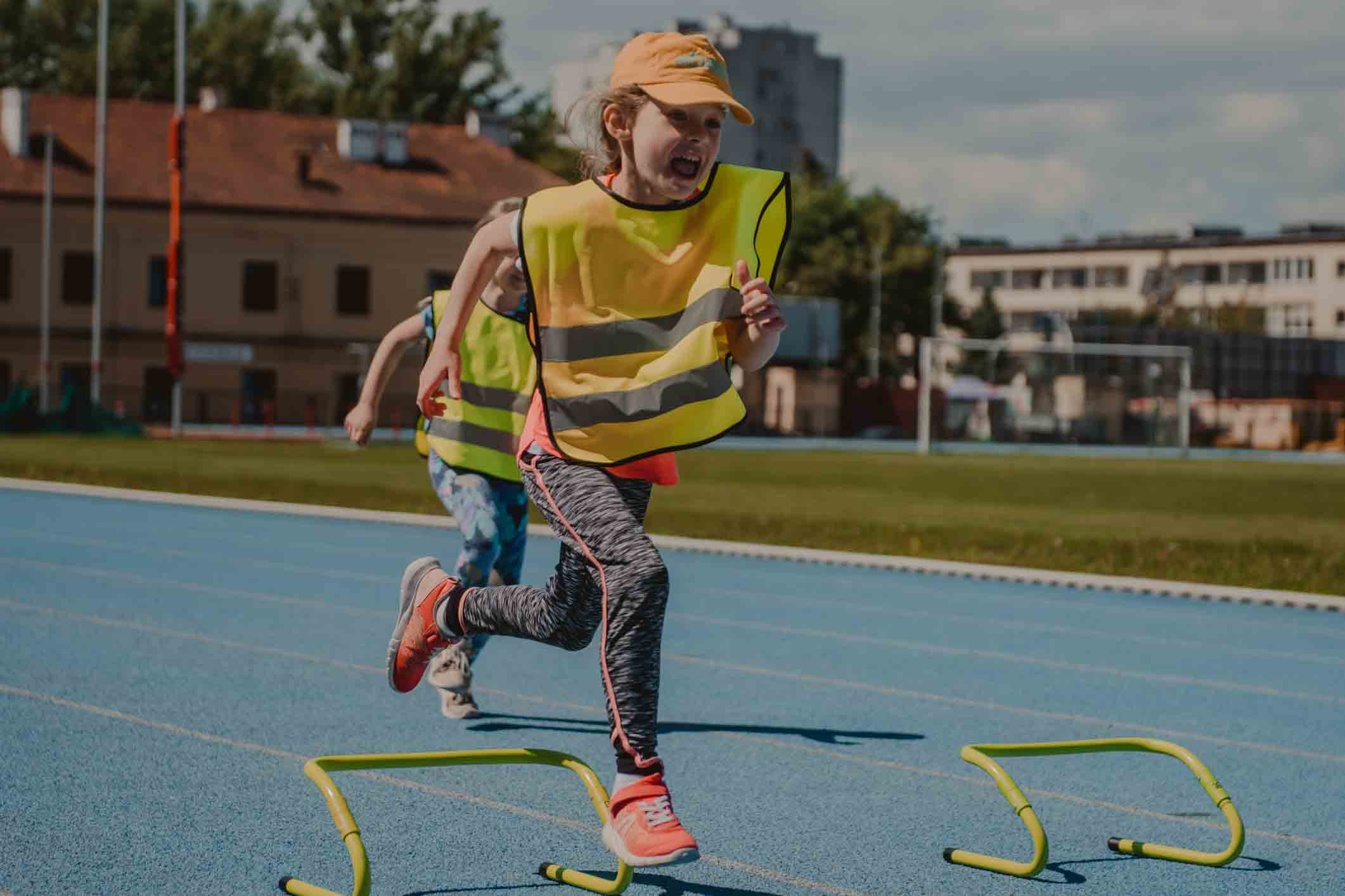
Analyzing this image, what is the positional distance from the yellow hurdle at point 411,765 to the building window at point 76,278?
171 feet

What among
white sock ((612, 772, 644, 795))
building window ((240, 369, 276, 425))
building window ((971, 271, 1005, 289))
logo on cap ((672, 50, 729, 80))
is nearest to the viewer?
white sock ((612, 772, 644, 795))

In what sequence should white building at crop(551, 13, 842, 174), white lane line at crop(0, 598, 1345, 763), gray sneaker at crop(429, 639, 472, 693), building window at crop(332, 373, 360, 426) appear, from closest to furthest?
1. gray sneaker at crop(429, 639, 472, 693)
2. white lane line at crop(0, 598, 1345, 763)
3. building window at crop(332, 373, 360, 426)
4. white building at crop(551, 13, 842, 174)

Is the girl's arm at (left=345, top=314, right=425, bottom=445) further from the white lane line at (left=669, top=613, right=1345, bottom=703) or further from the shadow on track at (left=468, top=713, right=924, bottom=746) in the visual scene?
the white lane line at (left=669, top=613, right=1345, bottom=703)

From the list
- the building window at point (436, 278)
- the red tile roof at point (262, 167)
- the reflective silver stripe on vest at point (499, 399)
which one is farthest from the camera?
the building window at point (436, 278)

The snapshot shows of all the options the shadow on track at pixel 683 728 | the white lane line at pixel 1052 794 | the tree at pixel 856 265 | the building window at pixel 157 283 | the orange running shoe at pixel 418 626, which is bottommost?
the shadow on track at pixel 683 728

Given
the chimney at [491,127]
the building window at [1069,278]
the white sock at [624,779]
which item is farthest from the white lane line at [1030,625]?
the building window at [1069,278]

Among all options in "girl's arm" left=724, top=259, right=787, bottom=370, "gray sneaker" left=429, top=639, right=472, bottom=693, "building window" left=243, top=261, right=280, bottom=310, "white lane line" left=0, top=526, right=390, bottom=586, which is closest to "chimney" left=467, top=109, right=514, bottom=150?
"building window" left=243, top=261, right=280, bottom=310

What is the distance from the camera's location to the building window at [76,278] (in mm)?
54031

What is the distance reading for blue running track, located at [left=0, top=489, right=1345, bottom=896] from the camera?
4965mm

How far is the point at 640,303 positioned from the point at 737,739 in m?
2.89

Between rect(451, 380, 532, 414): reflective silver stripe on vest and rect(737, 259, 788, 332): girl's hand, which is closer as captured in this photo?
rect(737, 259, 788, 332): girl's hand

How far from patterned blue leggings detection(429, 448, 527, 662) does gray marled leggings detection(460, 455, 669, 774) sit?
6.70 feet

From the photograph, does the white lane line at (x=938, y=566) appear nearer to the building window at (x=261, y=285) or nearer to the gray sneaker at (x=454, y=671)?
the gray sneaker at (x=454, y=671)

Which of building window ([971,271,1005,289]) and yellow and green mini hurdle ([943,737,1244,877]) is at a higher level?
building window ([971,271,1005,289])
